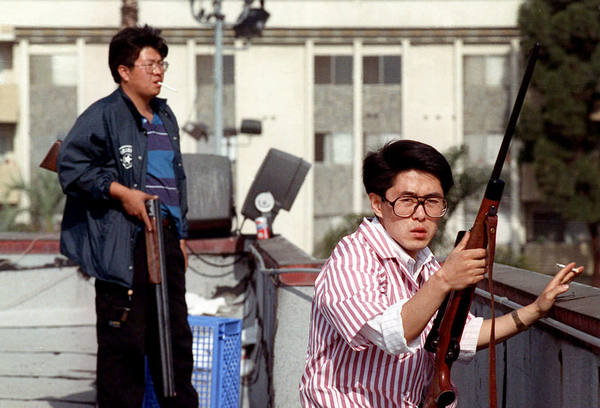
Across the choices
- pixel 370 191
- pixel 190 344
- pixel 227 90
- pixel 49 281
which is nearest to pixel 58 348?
pixel 49 281

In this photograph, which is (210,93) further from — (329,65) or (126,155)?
(126,155)

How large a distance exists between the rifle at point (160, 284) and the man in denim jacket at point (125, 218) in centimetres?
4

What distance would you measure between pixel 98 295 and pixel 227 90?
27.6 metres

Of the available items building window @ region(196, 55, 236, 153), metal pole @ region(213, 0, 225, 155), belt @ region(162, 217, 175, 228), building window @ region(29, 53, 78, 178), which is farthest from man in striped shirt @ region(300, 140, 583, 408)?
building window @ region(29, 53, 78, 178)

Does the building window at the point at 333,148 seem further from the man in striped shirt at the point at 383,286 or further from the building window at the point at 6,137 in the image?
the man in striped shirt at the point at 383,286

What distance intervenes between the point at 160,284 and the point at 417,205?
1648 mm

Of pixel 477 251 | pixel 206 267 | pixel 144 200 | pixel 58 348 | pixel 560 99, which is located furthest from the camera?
pixel 560 99

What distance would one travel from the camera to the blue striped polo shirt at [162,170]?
403cm

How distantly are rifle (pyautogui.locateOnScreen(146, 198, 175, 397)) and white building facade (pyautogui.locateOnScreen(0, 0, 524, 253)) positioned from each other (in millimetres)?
26945

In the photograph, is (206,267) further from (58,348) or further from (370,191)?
(370,191)

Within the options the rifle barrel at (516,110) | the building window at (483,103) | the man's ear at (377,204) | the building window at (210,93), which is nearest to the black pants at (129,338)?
the man's ear at (377,204)

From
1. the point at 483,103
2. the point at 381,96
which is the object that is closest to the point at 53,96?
the point at 381,96

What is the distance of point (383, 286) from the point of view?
244cm

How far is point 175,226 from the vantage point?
4113 mm
